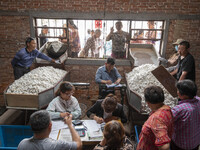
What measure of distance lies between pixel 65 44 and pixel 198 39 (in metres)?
4.38

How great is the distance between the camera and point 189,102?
251 centimetres

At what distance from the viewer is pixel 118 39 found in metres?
6.38

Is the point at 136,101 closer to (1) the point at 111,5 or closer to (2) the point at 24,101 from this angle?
(2) the point at 24,101

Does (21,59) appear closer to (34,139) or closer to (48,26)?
(48,26)

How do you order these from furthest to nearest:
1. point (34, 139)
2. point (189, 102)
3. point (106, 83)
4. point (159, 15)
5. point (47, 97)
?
1. point (159, 15)
2. point (106, 83)
3. point (47, 97)
4. point (189, 102)
5. point (34, 139)

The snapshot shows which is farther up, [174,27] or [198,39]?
[174,27]

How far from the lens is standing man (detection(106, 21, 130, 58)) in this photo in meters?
6.31

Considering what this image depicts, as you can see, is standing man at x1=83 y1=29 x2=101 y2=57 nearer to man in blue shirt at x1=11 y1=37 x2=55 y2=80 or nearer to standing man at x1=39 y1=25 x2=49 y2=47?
standing man at x1=39 y1=25 x2=49 y2=47

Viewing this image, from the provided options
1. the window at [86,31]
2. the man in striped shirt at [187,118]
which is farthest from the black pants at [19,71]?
the man in striped shirt at [187,118]

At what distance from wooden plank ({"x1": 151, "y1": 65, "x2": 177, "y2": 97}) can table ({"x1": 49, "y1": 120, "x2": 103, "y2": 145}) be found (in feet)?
6.32

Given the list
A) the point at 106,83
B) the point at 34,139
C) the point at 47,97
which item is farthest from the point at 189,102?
the point at 47,97

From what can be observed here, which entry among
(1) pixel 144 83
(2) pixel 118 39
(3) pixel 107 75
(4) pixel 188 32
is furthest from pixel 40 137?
(4) pixel 188 32

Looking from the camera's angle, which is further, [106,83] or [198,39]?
[198,39]

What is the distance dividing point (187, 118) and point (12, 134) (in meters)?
2.93
